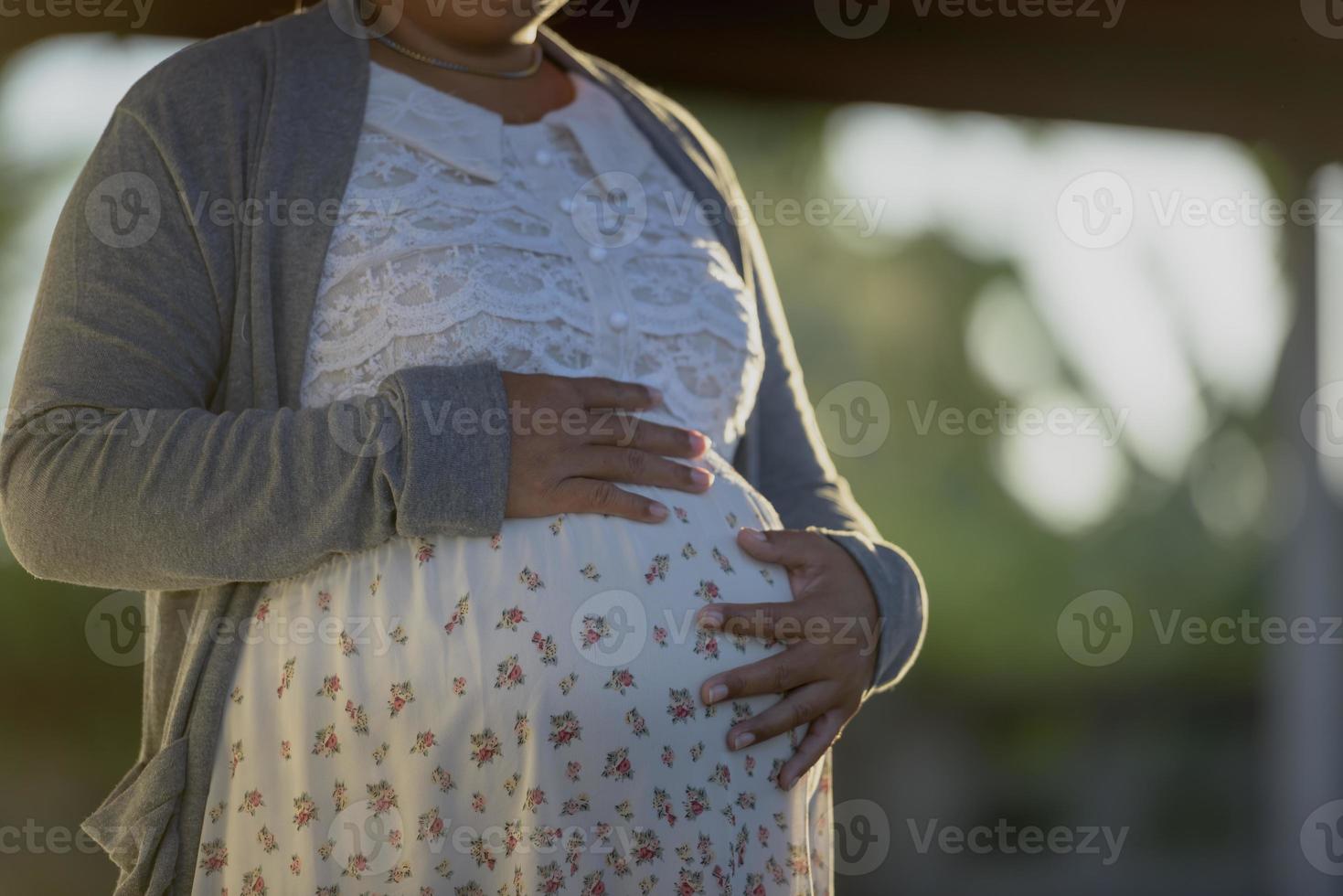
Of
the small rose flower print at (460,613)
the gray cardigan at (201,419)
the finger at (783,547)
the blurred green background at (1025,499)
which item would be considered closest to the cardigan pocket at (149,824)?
the gray cardigan at (201,419)

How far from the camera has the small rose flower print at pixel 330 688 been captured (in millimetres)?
1323

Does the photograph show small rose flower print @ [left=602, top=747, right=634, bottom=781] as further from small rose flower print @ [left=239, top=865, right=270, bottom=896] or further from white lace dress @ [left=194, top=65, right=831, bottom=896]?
small rose flower print @ [left=239, top=865, right=270, bottom=896]

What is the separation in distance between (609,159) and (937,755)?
5.19m

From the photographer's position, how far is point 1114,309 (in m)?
6.07

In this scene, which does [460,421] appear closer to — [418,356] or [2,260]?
[418,356]

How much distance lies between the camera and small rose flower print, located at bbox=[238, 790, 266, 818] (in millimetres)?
1334

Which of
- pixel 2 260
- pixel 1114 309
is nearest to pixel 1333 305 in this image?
pixel 1114 309

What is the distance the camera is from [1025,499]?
6.87 meters

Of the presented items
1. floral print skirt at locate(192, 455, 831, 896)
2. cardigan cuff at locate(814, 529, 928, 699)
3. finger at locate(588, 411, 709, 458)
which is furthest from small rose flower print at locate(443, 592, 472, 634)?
cardigan cuff at locate(814, 529, 928, 699)

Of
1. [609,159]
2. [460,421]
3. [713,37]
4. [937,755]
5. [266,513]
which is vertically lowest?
[937,755]

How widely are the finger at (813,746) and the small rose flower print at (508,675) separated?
1.10 feet

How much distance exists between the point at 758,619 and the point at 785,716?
0.38 ft

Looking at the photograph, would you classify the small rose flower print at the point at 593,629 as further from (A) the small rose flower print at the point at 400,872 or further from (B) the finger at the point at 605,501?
(A) the small rose flower print at the point at 400,872

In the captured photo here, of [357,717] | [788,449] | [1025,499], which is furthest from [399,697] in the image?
[1025,499]
